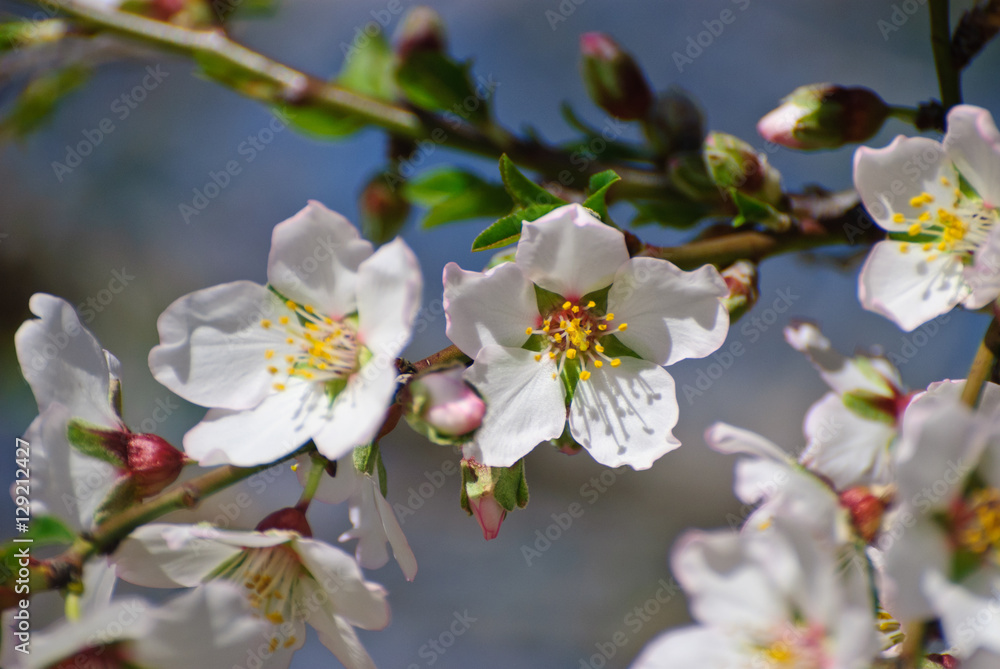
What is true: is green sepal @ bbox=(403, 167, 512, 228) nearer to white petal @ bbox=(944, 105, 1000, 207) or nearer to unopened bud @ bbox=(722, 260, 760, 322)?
unopened bud @ bbox=(722, 260, 760, 322)

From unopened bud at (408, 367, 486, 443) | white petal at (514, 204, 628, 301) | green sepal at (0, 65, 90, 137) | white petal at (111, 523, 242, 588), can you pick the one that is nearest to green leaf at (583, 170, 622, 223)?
white petal at (514, 204, 628, 301)

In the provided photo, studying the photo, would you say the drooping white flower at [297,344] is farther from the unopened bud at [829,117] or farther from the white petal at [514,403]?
the unopened bud at [829,117]

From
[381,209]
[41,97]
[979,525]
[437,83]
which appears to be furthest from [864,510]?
[41,97]

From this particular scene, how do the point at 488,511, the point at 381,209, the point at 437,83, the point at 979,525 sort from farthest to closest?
the point at 381,209
the point at 437,83
the point at 488,511
the point at 979,525

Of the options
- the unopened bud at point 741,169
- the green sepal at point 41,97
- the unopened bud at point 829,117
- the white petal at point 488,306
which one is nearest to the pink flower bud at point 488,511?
the white petal at point 488,306

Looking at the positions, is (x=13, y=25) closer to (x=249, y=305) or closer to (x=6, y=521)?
(x=249, y=305)

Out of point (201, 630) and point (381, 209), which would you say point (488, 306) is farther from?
point (381, 209)
